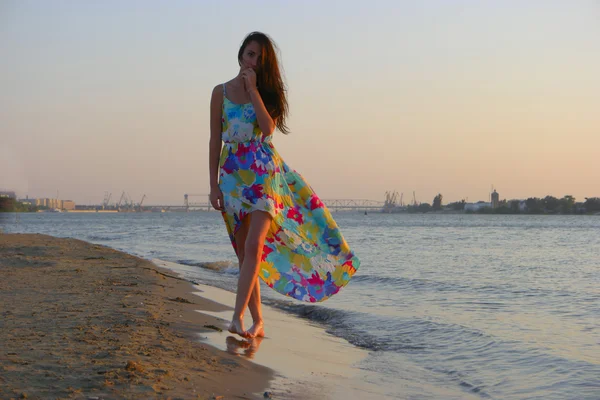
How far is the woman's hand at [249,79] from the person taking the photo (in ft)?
11.4

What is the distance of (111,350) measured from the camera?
108 inches

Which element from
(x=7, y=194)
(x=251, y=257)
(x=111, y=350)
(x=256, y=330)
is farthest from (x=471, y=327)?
(x=7, y=194)

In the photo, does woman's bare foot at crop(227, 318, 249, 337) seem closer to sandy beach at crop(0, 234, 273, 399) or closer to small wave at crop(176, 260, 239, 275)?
sandy beach at crop(0, 234, 273, 399)

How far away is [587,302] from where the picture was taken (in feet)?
22.7

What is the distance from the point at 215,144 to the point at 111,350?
4.47 feet

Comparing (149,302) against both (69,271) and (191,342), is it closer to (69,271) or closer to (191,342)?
(191,342)

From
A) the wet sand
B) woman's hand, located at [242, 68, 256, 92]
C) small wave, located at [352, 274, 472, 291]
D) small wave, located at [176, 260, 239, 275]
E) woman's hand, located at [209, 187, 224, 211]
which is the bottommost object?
small wave, located at [176, 260, 239, 275]

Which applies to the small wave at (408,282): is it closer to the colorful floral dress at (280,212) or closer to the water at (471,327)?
the water at (471,327)

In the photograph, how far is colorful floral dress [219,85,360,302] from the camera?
3539 mm

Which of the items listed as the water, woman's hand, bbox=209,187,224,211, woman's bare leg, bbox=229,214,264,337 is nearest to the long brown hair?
woman's hand, bbox=209,187,224,211

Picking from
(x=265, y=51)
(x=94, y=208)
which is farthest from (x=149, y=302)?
(x=94, y=208)

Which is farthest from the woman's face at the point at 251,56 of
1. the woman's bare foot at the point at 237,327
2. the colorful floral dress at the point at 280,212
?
the woman's bare foot at the point at 237,327

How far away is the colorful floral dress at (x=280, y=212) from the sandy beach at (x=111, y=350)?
62 centimetres

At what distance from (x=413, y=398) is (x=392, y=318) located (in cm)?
287
